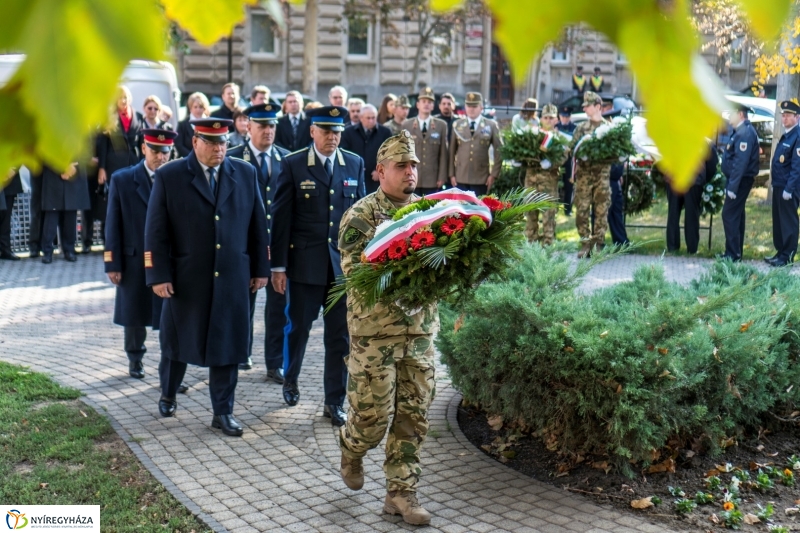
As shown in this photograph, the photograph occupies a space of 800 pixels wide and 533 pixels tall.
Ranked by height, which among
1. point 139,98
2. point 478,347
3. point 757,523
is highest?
point 139,98

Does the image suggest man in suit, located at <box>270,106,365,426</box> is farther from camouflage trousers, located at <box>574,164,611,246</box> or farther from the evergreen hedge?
camouflage trousers, located at <box>574,164,611,246</box>

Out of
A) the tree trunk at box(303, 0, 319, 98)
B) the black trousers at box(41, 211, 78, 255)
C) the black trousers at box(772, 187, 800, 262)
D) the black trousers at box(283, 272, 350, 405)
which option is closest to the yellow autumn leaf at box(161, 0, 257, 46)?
the black trousers at box(283, 272, 350, 405)

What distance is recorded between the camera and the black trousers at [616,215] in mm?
15102

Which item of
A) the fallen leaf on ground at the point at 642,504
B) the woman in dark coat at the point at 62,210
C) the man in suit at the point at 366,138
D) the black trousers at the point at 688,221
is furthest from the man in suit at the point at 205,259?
the black trousers at the point at 688,221

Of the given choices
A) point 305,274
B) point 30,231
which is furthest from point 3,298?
point 305,274

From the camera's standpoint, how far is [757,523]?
203 inches

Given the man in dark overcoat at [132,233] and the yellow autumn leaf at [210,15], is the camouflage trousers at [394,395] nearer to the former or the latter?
the man in dark overcoat at [132,233]

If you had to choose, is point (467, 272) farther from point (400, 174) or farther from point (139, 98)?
point (139, 98)

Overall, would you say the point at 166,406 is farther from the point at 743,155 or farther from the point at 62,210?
the point at 743,155

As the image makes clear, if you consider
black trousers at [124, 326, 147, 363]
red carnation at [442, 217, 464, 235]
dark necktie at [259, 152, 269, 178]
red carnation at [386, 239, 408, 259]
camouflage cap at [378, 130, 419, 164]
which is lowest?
black trousers at [124, 326, 147, 363]

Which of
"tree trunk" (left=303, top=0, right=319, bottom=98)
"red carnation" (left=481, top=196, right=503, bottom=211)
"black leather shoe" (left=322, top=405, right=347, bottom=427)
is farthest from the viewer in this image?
"tree trunk" (left=303, top=0, right=319, bottom=98)

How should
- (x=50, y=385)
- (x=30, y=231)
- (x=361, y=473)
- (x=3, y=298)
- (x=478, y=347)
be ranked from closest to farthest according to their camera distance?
(x=361, y=473), (x=478, y=347), (x=50, y=385), (x=3, y=298), (x=30, y=231)

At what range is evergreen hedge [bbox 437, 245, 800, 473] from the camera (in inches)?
217

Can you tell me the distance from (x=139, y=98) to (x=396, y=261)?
1084 cm
